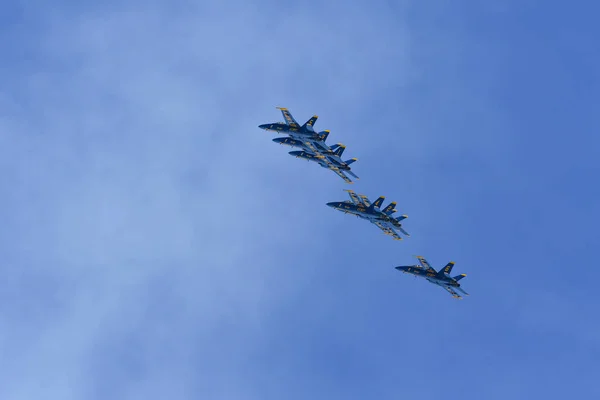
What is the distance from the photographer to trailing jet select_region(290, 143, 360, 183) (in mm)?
186875

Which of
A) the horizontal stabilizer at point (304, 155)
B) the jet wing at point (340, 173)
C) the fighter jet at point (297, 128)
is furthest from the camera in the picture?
the horizontal stabilizer at point (304, 155)

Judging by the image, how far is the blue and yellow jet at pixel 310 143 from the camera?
17688cm

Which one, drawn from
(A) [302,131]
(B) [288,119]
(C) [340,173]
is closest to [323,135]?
(A) [302,131]

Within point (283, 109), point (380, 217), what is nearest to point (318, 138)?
point (283, 109)

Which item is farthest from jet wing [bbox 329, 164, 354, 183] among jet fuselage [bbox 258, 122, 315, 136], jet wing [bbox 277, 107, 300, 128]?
jet wing [bbox 277, 107, 300, 128]

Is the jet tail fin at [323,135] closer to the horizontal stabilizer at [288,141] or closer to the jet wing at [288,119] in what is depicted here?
the jet wing at [288,119]

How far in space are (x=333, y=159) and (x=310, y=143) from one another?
884 centimetres

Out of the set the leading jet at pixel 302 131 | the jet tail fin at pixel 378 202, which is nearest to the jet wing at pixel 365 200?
the jet tail fin at pixel 378 202

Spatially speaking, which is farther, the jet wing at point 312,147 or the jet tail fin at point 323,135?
the jet wing at point 312,147

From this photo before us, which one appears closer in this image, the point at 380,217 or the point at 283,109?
the point at 283,109

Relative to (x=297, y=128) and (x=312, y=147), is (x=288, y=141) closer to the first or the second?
(x=312, y=147)

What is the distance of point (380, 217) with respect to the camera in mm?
199250

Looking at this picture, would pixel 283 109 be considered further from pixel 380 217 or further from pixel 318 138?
pixel 380 217

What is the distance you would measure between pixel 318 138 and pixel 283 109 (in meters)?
11.1
